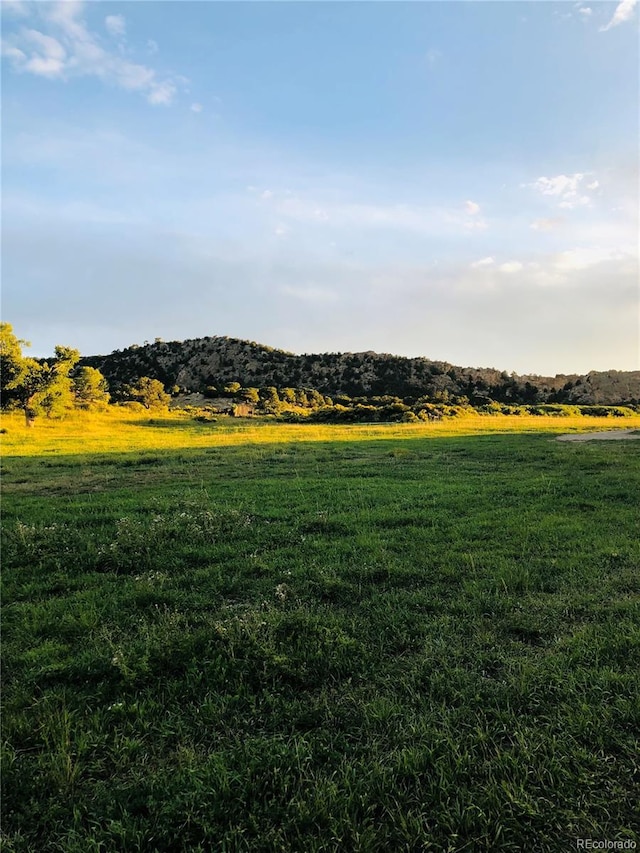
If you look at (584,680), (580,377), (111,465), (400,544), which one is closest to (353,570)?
(400,544)

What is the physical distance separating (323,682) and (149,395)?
7498 centimetres

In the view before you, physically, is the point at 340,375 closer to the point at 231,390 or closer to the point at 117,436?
the point at 231,390

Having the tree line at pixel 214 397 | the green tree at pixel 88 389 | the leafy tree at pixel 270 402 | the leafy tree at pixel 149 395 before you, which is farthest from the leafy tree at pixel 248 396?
the green tree at pixel 88 389

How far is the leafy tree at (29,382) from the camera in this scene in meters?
40.4

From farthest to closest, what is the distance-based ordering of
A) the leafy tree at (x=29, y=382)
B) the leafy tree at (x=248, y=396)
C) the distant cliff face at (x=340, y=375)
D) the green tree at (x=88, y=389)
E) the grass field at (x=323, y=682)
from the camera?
the distant cliff face at (x=340, y=375) → the leafy tree at (x=248, y=396) → the green tree at (x=88, y=389) → the leafy tree at (x=29, y=382) → the grass field at (x=323, y=682)

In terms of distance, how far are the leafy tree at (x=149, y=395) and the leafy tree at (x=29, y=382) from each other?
2179 centimetres

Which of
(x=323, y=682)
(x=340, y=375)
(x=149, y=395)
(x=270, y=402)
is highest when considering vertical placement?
(x=340, y=375)

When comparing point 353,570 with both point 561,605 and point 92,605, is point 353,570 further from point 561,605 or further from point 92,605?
point 92,605

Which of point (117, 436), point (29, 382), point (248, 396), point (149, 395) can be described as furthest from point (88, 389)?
point (248, 396)

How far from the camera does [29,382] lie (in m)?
41.6

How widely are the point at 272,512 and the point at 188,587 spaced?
4.51 meters

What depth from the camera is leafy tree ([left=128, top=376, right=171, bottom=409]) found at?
227 feet

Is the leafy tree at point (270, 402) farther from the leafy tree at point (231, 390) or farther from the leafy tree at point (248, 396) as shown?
the leafy tree at point (231, 390)

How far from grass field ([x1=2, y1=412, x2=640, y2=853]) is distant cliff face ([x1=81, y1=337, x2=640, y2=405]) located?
290ft
